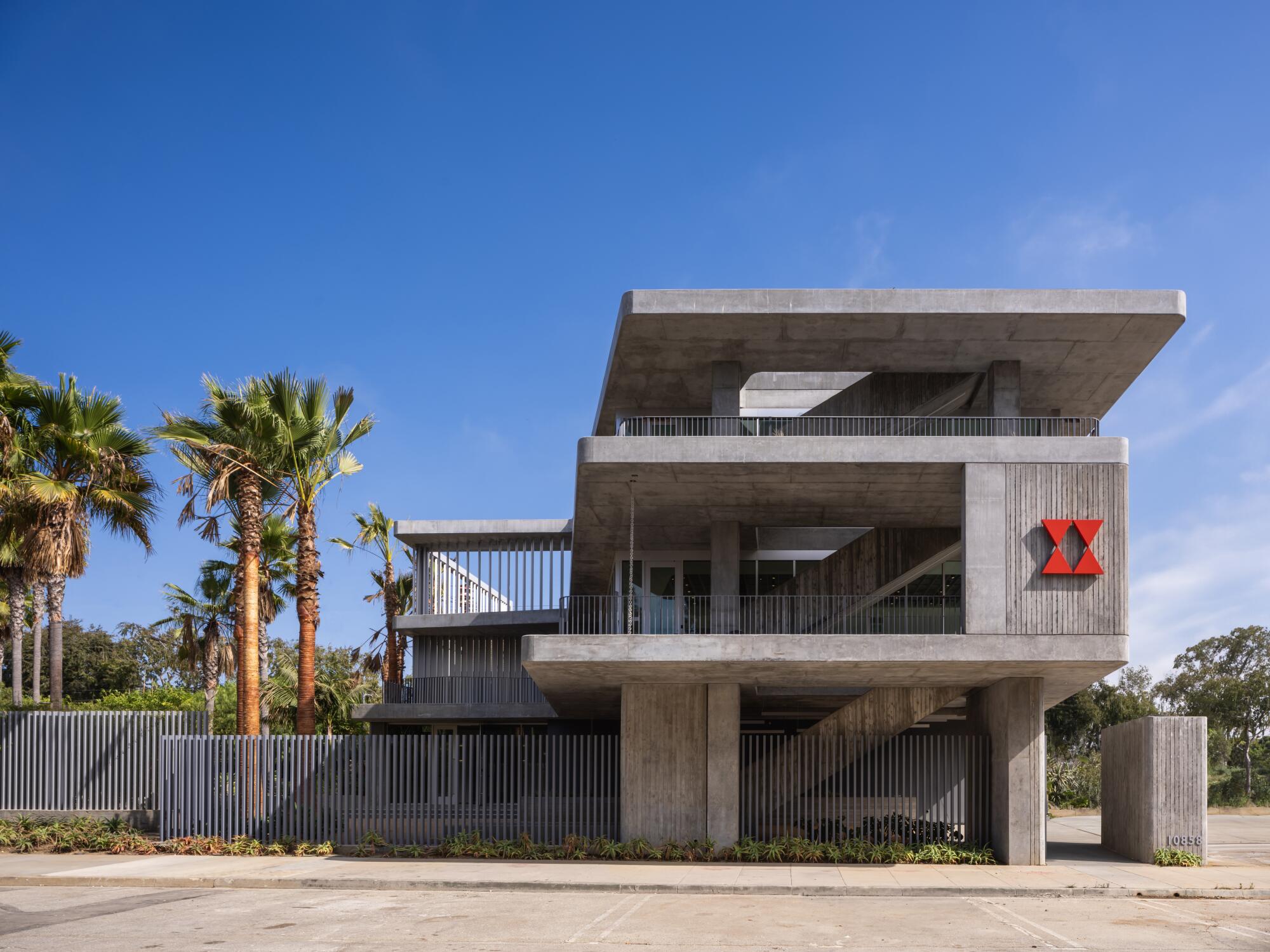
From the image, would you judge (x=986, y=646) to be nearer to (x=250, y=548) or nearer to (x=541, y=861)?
(x=541, y=861)

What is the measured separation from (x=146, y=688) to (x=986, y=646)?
58177 mm

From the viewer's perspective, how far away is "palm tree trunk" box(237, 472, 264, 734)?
2430cm

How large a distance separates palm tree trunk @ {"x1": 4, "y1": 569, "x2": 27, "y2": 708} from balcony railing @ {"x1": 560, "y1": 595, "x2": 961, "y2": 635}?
1347 centimetres

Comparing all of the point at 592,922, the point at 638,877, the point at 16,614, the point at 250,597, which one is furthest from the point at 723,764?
the point at 16,614

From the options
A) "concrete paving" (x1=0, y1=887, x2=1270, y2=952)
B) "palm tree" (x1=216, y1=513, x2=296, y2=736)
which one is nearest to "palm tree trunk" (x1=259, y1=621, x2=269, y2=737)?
"palm tree" (x1=216, y1=513, x2=296, y2=736)

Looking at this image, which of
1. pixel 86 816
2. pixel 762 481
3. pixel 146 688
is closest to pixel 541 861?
pixel 762 481

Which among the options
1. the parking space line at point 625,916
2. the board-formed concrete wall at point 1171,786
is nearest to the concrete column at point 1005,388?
the board-formed concrete wall at point 1171,786

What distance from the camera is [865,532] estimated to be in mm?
27406

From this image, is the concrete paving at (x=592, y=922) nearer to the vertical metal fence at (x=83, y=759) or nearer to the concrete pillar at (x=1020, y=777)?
the concrete pillar at (x=1020, y=777)

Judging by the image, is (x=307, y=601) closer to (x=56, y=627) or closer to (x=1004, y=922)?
(x=56, y=627)

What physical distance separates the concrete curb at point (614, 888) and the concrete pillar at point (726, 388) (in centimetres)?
918

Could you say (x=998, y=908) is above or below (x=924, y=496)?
below

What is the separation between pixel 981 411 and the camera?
2491 centimetres

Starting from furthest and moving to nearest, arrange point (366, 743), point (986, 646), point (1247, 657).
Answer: point (1247, 657), point (366, 743), point (986, 646)
